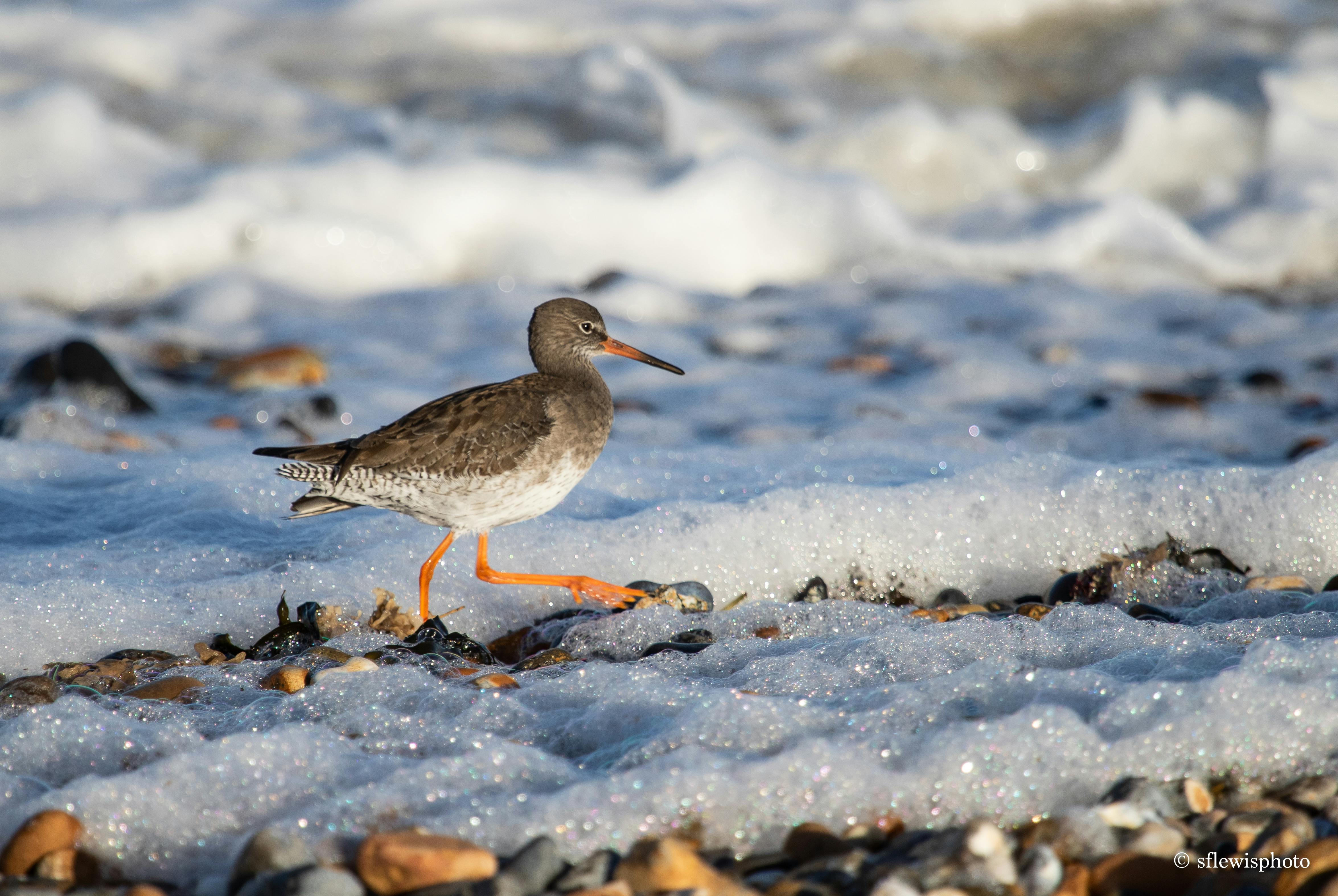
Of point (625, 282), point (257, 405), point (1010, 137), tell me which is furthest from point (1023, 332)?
point (257, 405)

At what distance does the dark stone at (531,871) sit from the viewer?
2.66m

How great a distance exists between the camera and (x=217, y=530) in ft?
18.0

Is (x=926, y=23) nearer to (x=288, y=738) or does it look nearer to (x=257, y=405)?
(x=257, y=405)

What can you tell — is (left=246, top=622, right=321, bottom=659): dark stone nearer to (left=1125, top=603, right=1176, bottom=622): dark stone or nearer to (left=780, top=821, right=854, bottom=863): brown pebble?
(left=780, top=821, right=854, bottom=863): brown pebble

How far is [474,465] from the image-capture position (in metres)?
4.62

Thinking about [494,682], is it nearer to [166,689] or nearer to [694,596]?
[166,689]

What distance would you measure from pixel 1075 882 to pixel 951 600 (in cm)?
244

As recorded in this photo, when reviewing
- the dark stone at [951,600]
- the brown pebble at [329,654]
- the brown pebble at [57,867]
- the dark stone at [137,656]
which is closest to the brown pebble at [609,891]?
the brown pebble at [57,867]

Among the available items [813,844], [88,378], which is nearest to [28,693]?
[813,844]

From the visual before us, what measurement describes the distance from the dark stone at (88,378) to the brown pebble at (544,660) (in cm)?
444

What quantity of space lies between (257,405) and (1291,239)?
9986 mm

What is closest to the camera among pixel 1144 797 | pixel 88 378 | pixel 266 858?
pixel 266 858

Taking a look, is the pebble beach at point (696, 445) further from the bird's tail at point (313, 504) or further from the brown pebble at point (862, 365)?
the bird's tail at point (313, 504)

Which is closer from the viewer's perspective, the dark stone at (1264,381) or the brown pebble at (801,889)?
the brown pebble at (801,889)
